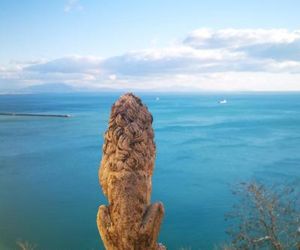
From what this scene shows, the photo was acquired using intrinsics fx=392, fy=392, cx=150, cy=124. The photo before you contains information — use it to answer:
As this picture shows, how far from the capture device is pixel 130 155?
5.91m

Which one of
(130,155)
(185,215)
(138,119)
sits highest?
(138,119)

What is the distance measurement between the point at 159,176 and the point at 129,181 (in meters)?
30.0

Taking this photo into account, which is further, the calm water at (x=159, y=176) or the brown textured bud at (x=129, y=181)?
the calm water at (x=159, y=176)

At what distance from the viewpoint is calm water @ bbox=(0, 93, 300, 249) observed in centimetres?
2388

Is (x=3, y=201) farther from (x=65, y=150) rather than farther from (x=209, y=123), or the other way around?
(x=209, y=123)

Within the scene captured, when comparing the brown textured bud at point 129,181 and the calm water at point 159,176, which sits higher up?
the brown textured bud at point 129,181

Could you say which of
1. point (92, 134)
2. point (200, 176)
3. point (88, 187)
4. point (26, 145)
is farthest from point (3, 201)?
point (92, 134)

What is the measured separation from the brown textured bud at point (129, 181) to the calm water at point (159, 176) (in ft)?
55.9

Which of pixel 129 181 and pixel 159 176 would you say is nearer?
pixel 129 181

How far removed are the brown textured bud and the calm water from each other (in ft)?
55.9

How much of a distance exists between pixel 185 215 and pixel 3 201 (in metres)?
13.7

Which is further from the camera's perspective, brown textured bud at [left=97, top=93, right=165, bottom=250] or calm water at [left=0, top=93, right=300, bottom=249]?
calm water at [left=0, top=93, right=300, bottom=249]

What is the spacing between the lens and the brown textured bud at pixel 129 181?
5.73 m

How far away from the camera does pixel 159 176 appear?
35.6 m
